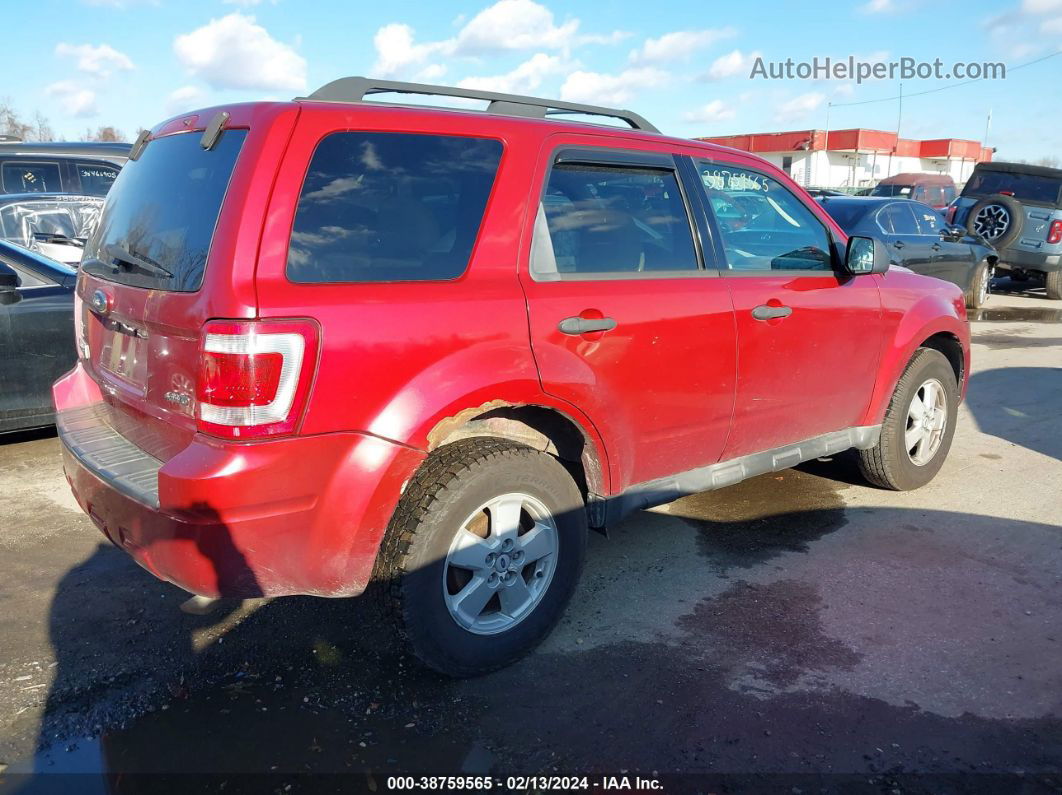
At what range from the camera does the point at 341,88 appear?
2926 mm

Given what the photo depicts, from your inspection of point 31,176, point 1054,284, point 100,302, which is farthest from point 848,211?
point 31,176

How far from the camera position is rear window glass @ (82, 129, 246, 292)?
264cm

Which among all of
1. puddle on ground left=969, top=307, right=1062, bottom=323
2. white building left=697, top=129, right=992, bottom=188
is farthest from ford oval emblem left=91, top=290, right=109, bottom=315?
white building left=697, top=129, right=992, bottom=188

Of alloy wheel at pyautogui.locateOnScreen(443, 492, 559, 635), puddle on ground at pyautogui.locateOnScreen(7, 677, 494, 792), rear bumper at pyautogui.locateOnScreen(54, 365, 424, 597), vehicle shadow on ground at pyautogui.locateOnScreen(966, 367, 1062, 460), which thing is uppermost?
rear bumper at pyautogui.locateOnScreen(54, 365, 424, 597)

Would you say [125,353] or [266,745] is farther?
[125,353]

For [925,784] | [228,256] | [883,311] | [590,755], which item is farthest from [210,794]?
[883,311]

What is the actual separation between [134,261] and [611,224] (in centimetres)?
177

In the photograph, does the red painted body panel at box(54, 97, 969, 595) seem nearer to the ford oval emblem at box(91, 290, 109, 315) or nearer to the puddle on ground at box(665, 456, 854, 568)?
the ford oval emblem at box(91, 290, 109, 315)

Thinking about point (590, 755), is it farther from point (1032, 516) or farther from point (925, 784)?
point (1032, 516)

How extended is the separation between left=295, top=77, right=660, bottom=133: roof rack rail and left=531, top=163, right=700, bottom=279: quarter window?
1.04ft

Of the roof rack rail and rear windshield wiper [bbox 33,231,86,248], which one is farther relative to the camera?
rear windshield wiper [bbox 33,231,86,248]

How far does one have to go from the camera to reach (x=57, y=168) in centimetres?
1002

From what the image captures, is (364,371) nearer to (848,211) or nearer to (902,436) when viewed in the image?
(902,436)

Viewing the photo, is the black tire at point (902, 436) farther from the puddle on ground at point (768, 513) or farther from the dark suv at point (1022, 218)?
the dark suv at point (1022, 218)
